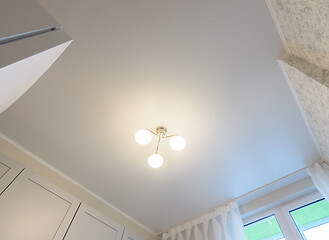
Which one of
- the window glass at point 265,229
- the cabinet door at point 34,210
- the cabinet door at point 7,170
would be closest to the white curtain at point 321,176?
the window glass at point 265,229

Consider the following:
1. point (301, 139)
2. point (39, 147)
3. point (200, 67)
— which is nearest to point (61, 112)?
point (39, 147)

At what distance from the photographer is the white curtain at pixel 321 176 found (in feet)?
5.25

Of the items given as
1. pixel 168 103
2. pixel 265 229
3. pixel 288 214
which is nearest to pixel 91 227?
pixel 168 103

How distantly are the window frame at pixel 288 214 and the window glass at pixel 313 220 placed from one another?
0.10 feet

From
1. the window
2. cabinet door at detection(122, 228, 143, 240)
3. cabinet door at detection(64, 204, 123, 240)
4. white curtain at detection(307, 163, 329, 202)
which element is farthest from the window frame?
cabinet door at detection(64, 204, 123, 240)

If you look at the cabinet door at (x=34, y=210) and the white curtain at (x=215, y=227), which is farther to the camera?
the white curtain at (x=215, y=227)

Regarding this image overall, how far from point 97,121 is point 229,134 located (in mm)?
1074

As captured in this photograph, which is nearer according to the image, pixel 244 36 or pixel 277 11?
pixel 277 11

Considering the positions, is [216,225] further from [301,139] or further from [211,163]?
[301,139]

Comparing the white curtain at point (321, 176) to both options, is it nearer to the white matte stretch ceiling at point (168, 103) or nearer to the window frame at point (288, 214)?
the white matte stretch ceiling at point (168, 103)

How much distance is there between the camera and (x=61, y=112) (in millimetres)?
1646

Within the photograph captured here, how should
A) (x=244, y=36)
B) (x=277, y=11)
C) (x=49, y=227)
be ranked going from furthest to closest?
(x=49, y=227) < (x=244, y=36) < (x=277, y=11)

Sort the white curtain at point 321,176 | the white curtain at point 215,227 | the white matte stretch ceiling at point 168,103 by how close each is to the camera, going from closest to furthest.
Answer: the white matte stretch ceiling at point 168,103 → the white curtain at point 321,176 → the white curtain at point 215,227

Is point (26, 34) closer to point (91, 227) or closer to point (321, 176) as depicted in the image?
A: point (91, 227)
